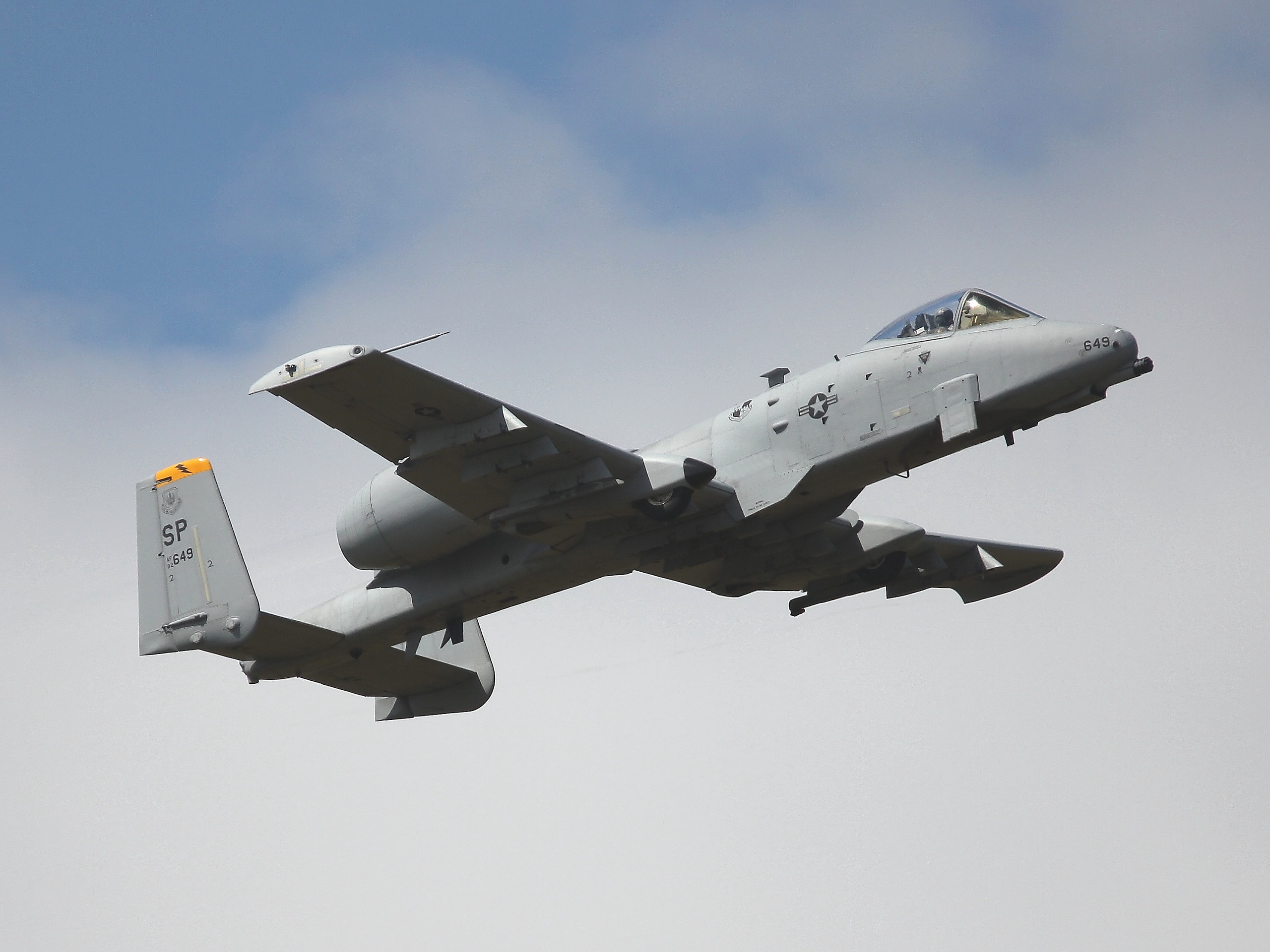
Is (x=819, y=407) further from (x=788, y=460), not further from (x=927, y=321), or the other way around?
(x=927, y=321)

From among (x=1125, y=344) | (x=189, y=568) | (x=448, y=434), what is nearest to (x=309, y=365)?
(x=448, y=434)

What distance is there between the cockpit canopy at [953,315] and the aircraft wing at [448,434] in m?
4.73

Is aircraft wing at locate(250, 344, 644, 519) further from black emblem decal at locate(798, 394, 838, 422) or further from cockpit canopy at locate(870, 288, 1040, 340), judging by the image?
cockpit canopy at locate(870, 288, 1040, 340)

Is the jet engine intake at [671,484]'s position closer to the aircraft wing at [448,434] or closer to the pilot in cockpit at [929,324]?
the aircraft wing at [448,434]

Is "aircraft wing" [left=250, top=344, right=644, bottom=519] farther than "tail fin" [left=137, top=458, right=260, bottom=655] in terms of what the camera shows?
No

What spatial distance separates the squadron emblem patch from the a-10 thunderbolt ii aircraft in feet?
0.16

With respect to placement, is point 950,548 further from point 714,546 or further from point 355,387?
point 355,387

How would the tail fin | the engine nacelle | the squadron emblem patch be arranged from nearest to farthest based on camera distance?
the engine nacelle
the tail fin
the squadron emblem patch

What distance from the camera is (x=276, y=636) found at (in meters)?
26.8

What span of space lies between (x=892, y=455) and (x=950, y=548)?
6.68 metres

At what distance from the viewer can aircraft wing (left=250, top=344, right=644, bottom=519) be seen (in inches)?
861

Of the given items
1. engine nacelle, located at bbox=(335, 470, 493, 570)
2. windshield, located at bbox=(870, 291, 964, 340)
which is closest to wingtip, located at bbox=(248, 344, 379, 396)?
engine nacelle, located at bbox=(335, 470, 493, 570)

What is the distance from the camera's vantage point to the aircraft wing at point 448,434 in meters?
21.9

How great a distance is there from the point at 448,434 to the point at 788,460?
5389 mm
